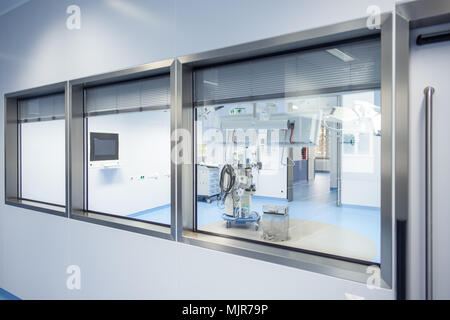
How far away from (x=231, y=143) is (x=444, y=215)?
1.21 metres

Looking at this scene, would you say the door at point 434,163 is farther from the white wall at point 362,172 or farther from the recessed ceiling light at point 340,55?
the recessed ceiling light at point 340,55

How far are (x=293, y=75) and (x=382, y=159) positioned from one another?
0.68 m

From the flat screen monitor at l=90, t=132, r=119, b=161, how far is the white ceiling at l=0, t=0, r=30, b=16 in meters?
1.44

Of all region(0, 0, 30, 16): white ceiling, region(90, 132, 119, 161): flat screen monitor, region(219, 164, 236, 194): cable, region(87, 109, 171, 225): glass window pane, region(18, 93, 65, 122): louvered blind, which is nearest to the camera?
region(219, 164, 236, 194): cable

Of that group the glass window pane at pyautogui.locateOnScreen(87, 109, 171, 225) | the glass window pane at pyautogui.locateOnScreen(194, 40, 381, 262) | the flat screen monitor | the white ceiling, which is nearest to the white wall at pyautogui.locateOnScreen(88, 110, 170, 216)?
the glass window pane at pyautogui.locateOnScreen(87, 109, 171, 225)

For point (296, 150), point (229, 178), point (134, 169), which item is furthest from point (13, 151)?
point (296, 150)

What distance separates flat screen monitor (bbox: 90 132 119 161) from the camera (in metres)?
3.19

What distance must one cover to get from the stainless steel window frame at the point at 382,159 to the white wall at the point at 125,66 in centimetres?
5

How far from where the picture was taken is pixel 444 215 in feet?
4.23

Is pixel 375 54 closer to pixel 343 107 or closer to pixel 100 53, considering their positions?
pixel 343 107

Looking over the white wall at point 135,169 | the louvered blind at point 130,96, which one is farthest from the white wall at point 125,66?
the white wall at point 135,169

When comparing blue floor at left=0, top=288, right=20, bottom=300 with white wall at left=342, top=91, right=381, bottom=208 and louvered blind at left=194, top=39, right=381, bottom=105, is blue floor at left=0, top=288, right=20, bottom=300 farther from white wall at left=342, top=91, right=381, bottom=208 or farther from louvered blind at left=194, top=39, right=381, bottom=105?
white wall at left=342, top=91, right=381, bottom=208

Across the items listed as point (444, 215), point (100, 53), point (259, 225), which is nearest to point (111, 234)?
point (259, 225)

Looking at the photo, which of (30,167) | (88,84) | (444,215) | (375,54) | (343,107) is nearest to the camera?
(444,215)
